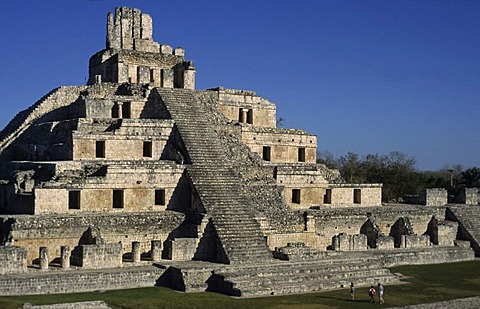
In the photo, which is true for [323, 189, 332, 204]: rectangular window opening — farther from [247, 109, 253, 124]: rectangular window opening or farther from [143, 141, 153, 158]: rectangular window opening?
[143, 141, 153, 158]: rectangular window opening

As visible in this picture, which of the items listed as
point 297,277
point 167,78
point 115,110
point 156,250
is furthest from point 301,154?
point 156,250

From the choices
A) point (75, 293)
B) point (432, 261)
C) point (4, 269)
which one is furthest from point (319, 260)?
point (4, 269)

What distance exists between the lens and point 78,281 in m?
21.2

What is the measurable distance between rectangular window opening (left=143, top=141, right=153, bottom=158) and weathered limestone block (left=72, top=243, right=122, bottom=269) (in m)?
6.72

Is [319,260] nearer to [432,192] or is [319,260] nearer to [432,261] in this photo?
[432,261]

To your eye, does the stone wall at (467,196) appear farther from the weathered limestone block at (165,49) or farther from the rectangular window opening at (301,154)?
the weathered limestone block at (165,49)

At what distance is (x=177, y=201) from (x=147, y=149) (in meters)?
3.19

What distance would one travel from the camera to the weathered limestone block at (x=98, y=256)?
22672 mm

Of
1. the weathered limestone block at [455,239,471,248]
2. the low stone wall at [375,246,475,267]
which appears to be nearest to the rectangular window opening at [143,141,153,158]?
the low stone wall at [375,246,475,267]

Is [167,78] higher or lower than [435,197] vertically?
higher

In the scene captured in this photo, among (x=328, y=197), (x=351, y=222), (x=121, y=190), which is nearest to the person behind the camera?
(x=121, y=190)

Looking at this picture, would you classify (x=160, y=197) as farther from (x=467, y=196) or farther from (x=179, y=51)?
(x=467, y=196)

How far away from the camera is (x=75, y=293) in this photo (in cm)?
2091

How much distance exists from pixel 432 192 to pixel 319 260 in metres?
13.1
